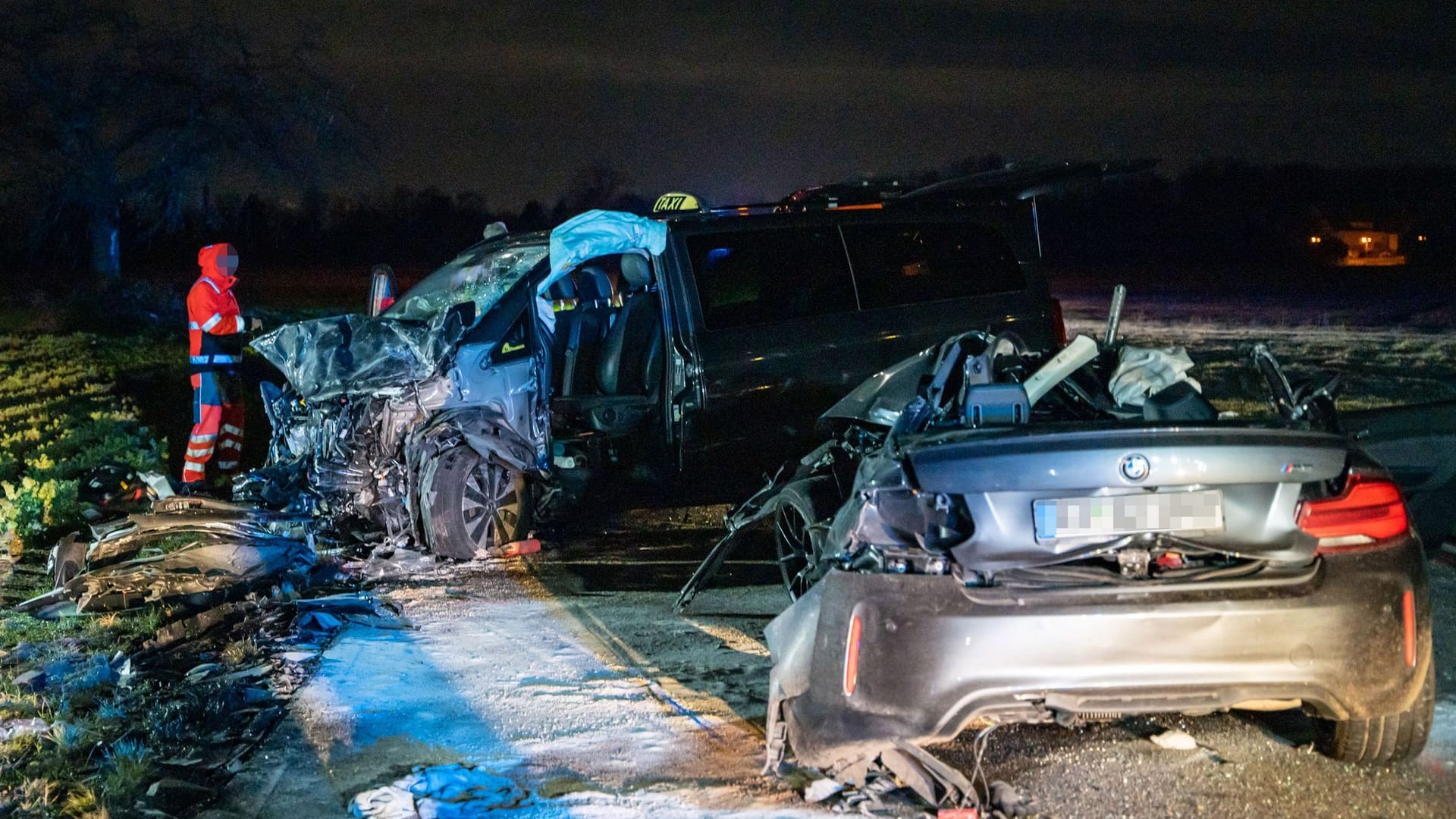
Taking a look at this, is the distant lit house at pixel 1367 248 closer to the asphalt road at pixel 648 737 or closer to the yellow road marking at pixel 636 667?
the asphalt road at pixel 648 737

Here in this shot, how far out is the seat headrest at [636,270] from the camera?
7520 mm

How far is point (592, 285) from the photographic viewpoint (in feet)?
27.4

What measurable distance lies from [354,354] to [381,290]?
68.7 inches

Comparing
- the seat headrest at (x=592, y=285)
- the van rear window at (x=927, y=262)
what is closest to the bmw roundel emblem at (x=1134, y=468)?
the van rear window at (x=927, y=262)

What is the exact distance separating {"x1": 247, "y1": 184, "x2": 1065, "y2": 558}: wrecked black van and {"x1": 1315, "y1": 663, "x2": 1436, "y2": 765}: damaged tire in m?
3.85

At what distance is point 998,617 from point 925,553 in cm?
28

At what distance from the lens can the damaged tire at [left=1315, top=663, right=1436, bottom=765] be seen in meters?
3.85

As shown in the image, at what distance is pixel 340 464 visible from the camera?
7480 mm

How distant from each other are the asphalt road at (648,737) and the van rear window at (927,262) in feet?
7.71

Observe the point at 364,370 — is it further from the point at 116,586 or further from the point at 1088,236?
the point at 1088,236

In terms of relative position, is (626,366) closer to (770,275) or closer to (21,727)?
(770,275)

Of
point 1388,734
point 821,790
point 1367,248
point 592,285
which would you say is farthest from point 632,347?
point 1367,248

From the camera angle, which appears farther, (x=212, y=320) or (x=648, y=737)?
(x=212, y=320)

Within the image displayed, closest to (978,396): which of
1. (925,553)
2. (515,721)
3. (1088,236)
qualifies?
(925,553)
